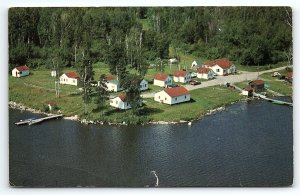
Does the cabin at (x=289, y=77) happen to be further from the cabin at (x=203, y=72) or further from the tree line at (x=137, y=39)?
the cabin at (x=203, y=72)

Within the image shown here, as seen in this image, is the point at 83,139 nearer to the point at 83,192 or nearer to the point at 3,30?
the point at 83,192

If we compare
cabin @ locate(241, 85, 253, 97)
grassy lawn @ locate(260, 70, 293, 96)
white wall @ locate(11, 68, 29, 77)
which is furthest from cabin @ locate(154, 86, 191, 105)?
white wall @ locate(11, 68, 29, 77)

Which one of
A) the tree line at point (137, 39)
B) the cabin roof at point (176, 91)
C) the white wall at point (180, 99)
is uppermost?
the tree line at point (137, 39)

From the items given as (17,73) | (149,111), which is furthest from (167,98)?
(17,73)

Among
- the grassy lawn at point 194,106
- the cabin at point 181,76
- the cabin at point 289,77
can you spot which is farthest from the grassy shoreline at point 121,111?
the cabin at point 289,77

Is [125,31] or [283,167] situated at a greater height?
[125,31]

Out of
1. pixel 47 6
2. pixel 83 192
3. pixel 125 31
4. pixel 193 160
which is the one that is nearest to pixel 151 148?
pixel 193 160
